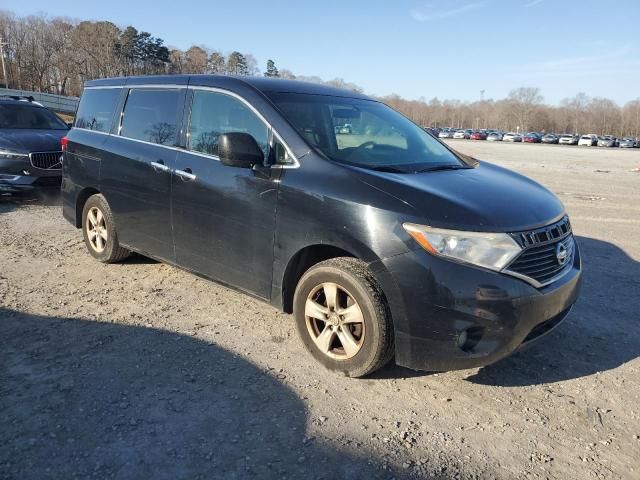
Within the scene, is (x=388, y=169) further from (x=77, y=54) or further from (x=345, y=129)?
(x=77, y=54)

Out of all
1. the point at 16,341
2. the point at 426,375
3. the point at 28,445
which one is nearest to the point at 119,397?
the point at 28,445

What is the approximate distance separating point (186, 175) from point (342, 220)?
1654 millimetres

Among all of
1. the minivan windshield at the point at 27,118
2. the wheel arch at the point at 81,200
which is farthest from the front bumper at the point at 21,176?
the wheel arch at the point at 81,200

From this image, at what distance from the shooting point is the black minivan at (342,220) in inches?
117

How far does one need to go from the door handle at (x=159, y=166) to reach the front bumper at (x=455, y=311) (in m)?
2.32

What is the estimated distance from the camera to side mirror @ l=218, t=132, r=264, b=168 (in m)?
3.62

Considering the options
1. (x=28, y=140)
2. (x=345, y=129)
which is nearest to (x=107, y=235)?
(x=345, y=129)

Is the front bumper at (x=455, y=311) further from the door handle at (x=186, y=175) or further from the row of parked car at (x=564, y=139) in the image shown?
the row of parked car at (x=564, y=139)

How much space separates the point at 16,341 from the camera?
12.3 ft

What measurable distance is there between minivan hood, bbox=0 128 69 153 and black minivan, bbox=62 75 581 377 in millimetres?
4441

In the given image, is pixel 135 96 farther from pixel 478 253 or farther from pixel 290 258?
pixel 478 253

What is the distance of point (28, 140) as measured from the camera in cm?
876

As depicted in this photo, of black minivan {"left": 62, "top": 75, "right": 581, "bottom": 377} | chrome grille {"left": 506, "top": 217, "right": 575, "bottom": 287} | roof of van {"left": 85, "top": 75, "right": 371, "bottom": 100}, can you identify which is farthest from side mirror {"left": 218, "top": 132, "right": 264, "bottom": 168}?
chrome grille {"left": 506, "top": 217, "right": 575, "bottom": 287}

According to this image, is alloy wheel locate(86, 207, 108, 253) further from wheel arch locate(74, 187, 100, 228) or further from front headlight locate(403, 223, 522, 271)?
front headlight locate(403, 223, 522, 271)
